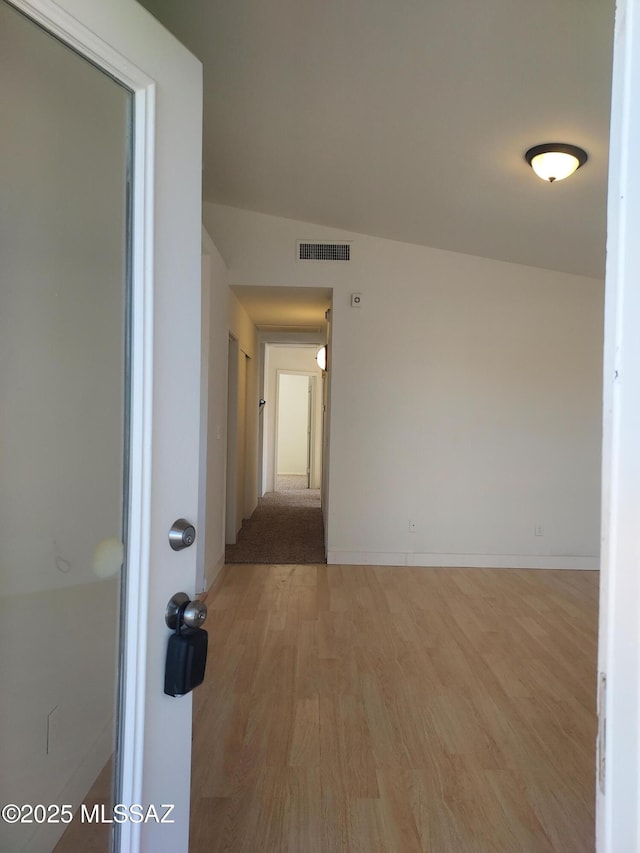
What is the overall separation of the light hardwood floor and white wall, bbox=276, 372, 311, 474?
743cm

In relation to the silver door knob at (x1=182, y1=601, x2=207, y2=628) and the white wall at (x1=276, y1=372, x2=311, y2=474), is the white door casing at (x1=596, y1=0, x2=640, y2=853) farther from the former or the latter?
the white wall at (x1=276, y1=372, x2=311, y2=474)

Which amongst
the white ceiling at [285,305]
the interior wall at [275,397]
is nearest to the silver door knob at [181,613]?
the white ceiling at [285,305]

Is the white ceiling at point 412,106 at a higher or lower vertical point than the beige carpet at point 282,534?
higher

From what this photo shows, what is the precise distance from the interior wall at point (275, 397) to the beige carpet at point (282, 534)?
0.83 meters

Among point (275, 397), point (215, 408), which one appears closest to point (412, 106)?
point (215, 408)

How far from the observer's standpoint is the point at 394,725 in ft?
7.27

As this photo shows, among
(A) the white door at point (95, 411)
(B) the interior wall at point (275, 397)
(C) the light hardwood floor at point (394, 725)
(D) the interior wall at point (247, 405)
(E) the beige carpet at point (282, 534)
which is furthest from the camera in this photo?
(B) the interior wall at point (275, 397)

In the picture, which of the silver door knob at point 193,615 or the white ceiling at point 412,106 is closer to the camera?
the silver door knob at point 193,615

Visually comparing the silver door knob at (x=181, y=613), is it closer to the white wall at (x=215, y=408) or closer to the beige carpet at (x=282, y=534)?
the white wall at (x=215, y=408)

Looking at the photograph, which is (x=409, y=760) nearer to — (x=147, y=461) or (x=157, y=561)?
(x=157, y=561)

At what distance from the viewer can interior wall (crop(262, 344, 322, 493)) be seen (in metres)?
8.55

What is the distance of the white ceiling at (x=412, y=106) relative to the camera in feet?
6.45

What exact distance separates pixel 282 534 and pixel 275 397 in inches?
141

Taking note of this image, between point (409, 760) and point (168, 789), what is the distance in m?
1.27
